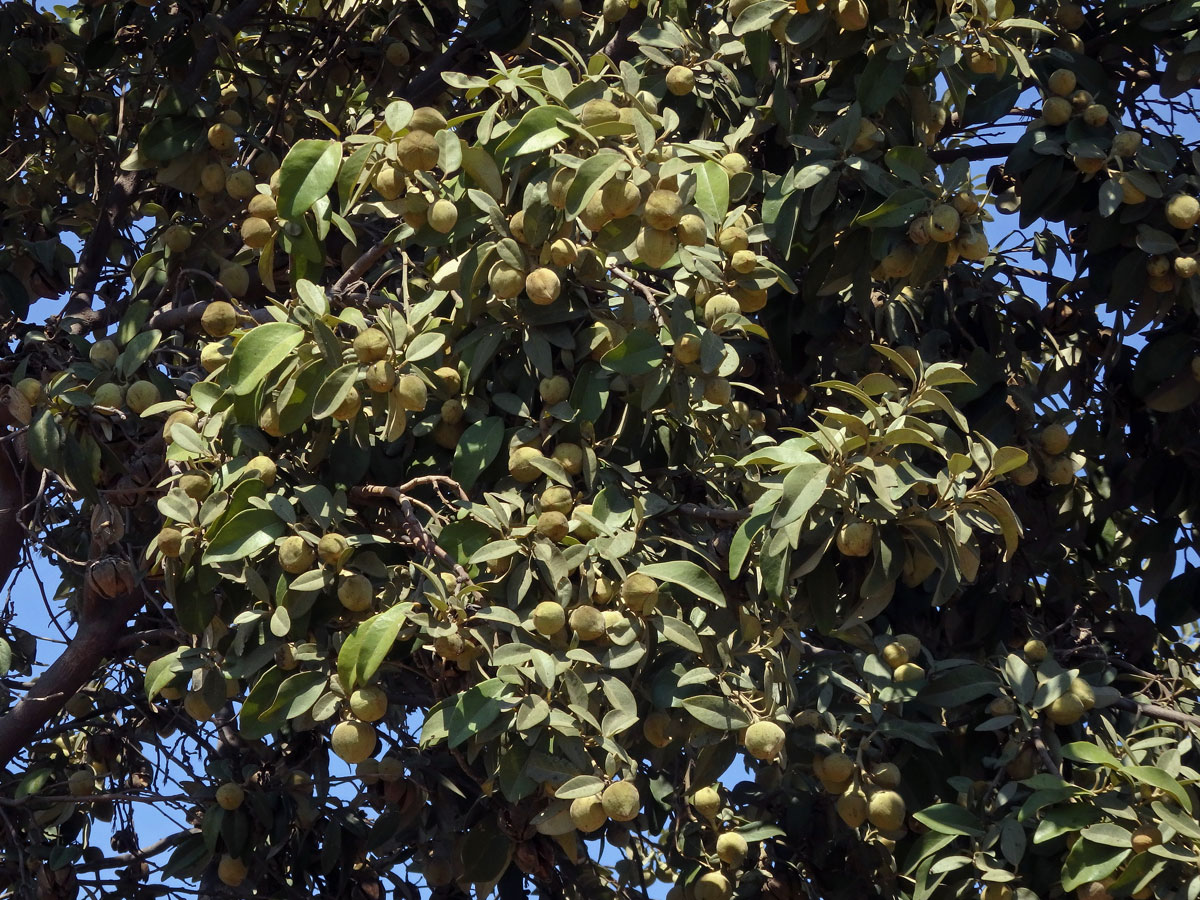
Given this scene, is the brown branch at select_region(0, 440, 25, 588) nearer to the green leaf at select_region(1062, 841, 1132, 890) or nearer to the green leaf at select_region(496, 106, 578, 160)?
the green leaf at select_region(496, 106, 578, 160)

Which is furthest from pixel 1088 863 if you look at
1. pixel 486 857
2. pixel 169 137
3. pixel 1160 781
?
pixel 169 137

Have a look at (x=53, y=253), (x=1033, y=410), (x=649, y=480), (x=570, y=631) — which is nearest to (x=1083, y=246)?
(x=1033, y=410)

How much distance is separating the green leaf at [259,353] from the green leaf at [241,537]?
0.64 feet

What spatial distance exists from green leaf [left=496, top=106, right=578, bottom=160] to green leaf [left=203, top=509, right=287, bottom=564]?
668 mm

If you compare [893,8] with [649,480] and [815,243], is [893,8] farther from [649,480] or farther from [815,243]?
[649,480]

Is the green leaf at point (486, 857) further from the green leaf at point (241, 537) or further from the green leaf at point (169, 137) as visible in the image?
the green leaf at point (169, 137)

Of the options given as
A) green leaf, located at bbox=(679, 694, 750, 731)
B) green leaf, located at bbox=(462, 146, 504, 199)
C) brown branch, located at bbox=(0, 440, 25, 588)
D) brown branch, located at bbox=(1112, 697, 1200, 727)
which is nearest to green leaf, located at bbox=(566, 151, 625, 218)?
green leaf, located at bbox=(462, 146, 504, 199)

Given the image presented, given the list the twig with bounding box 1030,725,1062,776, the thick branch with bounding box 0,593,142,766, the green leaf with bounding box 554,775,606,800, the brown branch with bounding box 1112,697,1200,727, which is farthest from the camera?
the thick branch with bounding box 0,593,142,766

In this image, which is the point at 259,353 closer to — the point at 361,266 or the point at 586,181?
the point at 361,266

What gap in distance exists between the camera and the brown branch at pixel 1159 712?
265cm

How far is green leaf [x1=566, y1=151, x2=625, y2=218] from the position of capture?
2.10 m

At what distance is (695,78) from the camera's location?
116 inches

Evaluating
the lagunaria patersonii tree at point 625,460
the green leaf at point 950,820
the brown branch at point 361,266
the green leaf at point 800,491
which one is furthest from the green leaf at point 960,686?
the brown branch at point 361,266

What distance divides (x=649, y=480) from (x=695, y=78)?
859mm
